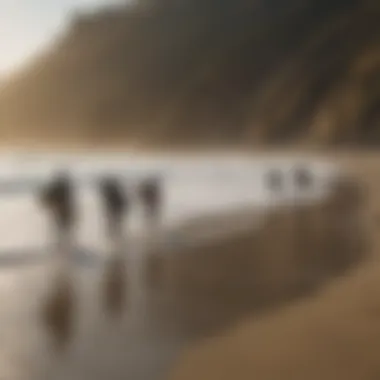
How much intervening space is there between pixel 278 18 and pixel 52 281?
2.12ft

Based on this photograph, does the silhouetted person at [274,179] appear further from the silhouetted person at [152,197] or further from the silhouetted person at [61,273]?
the silhouetted person at [61,273]

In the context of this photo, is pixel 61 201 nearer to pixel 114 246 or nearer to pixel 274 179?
pixel 114 246

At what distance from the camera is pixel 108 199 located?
1195 mm

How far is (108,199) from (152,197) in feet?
0.27

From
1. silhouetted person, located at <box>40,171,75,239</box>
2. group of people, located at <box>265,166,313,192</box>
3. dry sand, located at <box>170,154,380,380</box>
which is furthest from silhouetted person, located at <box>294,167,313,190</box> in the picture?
silhouetted person, located at <box>40,171,75,239</box>

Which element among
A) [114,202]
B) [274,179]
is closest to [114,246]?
[114,202]

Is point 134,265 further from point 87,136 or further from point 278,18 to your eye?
point 278,18

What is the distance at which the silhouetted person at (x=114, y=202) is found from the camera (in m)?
1.18

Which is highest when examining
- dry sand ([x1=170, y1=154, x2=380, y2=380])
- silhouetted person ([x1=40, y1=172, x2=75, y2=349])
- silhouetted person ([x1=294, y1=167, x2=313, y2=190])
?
silhouetted person ([x1=294, y1=167, x2=313, y2=190])

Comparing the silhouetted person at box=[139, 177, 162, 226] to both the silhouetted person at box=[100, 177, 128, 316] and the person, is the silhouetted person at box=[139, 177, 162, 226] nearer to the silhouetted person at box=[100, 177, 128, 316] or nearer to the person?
the silhouetted person at box=[100, 177, 128, 316]

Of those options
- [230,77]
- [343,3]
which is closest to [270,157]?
[230,77]

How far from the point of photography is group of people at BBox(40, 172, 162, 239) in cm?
115

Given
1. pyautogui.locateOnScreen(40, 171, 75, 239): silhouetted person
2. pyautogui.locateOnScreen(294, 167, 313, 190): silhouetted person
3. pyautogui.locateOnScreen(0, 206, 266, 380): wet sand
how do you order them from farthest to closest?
pyautogui.locateOnScreen(294, 167, 313, 190): silhouetted person, pyautogui.locateOnScreen(40, 171, 75, 239): silhouetted person, pyautogui.locateOnScreen(0, 206, 266, 380): wet sand

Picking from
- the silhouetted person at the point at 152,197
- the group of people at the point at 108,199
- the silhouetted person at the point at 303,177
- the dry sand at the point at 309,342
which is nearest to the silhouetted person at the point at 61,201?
the group of people at the point at 108,199
